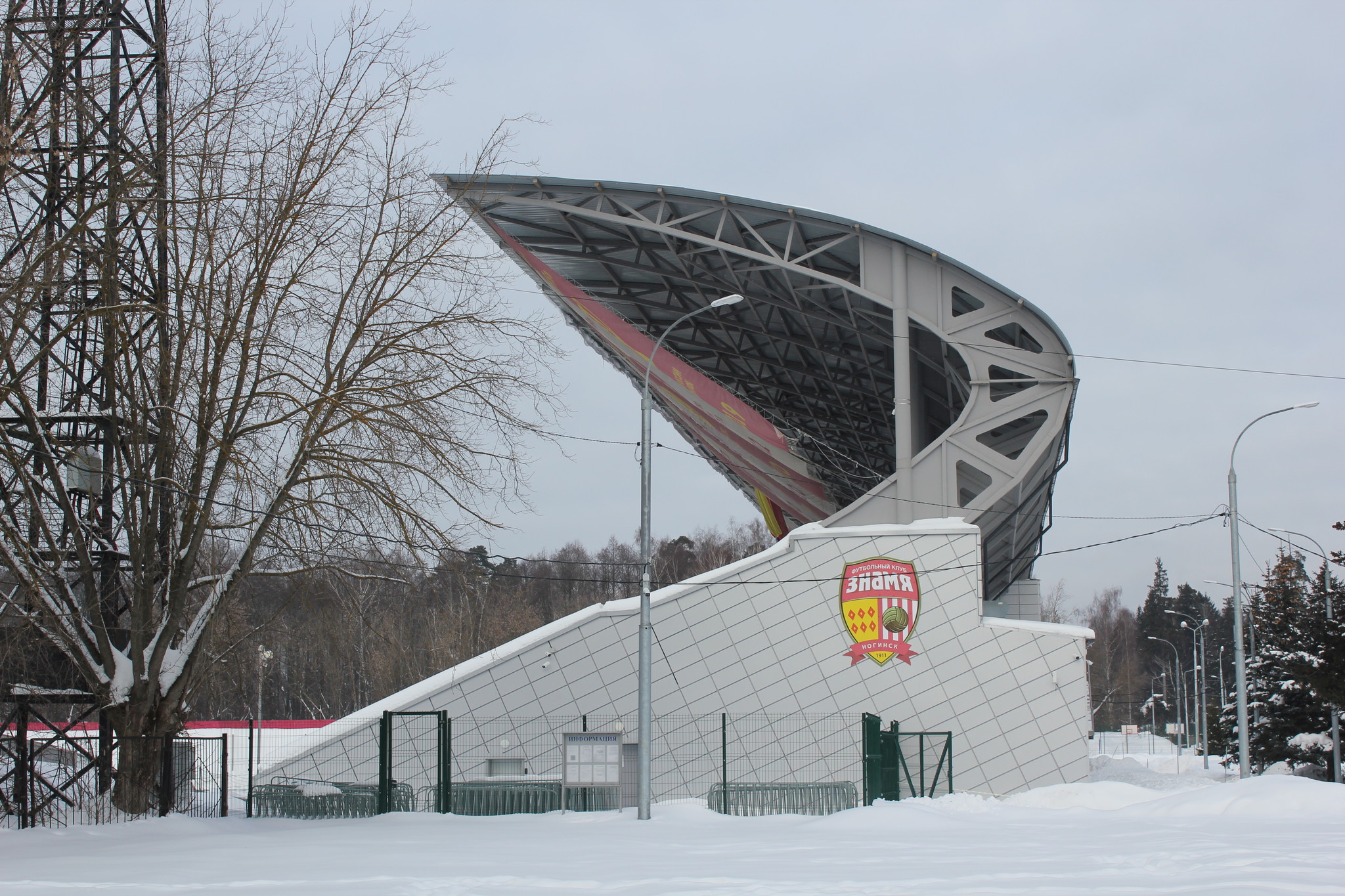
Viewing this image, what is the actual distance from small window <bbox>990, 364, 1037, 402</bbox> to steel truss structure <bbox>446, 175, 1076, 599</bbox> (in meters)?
0.09

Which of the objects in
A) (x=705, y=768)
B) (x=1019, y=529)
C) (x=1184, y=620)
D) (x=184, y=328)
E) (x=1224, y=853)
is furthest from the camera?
(x=1184, y=620)

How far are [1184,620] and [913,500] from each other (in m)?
119

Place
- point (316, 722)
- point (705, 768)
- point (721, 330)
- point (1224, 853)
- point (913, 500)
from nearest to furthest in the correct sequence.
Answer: point (1224, 853)
point (705, 768)
point (913, 500)
point (721, 330)
point (316, 722)

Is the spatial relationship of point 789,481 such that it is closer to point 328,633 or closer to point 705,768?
point 705,768

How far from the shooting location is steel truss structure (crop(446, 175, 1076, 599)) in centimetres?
2927

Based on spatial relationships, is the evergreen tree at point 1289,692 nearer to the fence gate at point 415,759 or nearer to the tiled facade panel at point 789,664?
the tiled facade panel at point 789,664

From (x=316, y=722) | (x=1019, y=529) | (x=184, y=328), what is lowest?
(x=316, y=722)

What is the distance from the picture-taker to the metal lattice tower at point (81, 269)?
46.9 feet

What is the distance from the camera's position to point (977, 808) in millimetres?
20297

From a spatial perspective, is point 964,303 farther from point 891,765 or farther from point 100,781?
point 100,781

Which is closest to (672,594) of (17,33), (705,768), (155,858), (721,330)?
(705,768)

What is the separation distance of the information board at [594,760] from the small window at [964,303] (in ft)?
51.5

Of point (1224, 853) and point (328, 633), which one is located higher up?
point (328, 633)

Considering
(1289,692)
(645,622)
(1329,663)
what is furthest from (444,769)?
(1289,692)
